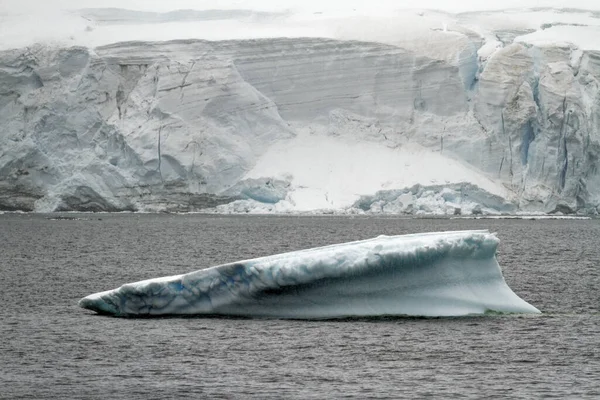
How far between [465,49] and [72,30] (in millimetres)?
24333

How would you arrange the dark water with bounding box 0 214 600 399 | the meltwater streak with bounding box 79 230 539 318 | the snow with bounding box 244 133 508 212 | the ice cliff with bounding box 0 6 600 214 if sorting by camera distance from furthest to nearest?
the snow with bounding box 244 133 508 212, the ice cliff with bounding box 0 6 600 214, the meltwater streak with bounding box 79 230 539 318, the dark water with bounding box 0 214 600 399

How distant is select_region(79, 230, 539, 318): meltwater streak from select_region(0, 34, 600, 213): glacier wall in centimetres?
3972

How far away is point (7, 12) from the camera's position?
7681cm

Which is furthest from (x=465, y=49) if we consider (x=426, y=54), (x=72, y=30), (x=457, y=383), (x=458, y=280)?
(x=457, y=383)

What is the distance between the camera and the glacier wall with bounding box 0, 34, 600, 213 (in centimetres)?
5894

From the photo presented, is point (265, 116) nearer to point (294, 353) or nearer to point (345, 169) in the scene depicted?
point (345, 169)

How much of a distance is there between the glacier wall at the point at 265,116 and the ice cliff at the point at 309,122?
3.6 inches

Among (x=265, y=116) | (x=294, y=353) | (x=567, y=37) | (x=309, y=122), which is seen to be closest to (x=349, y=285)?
(x=294, y=353)

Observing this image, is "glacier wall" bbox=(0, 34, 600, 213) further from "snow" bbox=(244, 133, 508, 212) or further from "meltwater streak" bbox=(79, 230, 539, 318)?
"meltwater streak" bbox=(79, 230, 539, 318)

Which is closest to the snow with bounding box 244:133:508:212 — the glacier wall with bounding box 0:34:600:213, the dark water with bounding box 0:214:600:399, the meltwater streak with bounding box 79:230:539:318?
the glacier wall with bounding box 0:34:600:213

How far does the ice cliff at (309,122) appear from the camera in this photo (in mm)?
59188

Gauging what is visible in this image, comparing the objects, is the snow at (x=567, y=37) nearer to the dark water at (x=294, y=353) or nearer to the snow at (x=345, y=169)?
the snow at (x=345, y=169)

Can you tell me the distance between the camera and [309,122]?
68.6 m

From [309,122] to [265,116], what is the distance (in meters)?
3.56
